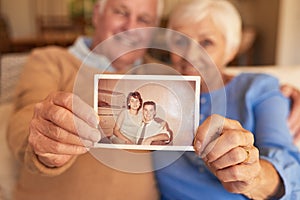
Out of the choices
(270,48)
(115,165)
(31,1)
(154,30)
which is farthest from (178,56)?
(31,1)

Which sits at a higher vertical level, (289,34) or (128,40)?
(128,40)

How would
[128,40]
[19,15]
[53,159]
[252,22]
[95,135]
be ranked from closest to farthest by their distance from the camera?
1. [95,135]
2. [53,159]
3. [128,40]
4. [252,22]
5. [19,15]

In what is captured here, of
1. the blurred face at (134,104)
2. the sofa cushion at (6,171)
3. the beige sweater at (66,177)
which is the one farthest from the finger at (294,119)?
the sofa cushion at (6,171)

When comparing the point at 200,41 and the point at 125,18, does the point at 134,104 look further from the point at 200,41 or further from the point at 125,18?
the point at 125,18

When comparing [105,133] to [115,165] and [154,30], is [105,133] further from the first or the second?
[154,30]

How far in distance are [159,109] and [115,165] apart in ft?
0.57

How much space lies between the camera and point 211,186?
0.89m

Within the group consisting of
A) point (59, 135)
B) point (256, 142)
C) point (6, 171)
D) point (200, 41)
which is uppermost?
point (200, 41)

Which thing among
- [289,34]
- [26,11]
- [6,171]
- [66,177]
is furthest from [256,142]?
[26,11]

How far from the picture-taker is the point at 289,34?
11.5 ft

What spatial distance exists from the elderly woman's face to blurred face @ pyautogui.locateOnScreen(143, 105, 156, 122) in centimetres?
40

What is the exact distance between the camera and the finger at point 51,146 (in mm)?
631

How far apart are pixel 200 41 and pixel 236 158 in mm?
495

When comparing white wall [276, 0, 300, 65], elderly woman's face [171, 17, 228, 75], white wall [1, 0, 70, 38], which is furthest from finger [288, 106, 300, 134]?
white wall [1, 0, 70, 38]
